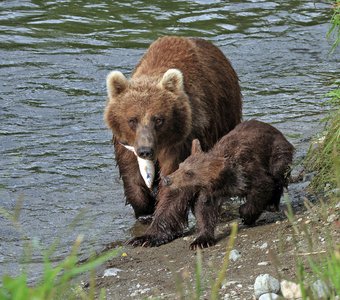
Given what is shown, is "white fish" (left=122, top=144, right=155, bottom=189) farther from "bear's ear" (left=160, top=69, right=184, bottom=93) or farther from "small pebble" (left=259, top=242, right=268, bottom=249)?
"small pebble" (left=259, top=242, right=268, bottom=249)

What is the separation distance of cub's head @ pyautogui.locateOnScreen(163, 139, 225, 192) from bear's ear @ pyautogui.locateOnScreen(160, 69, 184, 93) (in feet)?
2.83

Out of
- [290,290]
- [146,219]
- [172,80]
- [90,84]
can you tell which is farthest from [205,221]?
[90,84]

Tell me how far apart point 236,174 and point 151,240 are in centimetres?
93

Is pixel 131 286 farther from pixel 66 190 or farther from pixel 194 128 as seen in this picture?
pixel 66 190

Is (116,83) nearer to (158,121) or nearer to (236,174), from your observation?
(158,121)

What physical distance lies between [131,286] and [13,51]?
8307 mm

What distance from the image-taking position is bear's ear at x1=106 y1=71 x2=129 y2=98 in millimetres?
8406

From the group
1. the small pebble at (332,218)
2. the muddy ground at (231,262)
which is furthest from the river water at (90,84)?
the small pebble at (332,218)

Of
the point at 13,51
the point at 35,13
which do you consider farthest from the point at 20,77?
the point at 35,13

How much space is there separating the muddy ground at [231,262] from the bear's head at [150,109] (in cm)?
83

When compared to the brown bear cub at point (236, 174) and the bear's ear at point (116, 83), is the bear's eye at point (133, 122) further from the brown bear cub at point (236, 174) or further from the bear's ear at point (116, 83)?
the brown bear cub at point (236, 174)

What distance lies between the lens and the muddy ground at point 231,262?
20.1ft

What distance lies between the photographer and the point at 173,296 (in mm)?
6059

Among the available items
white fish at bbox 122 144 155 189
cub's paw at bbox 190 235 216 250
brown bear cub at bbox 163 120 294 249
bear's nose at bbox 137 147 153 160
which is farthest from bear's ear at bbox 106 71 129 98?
cub's paw at bbox 190 235 216 250
